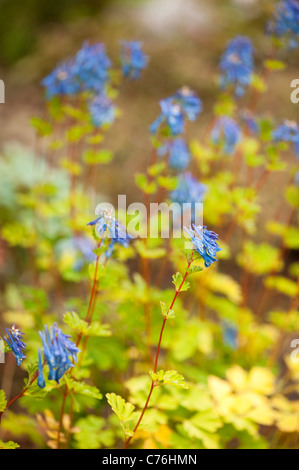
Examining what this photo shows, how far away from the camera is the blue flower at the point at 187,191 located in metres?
1.74

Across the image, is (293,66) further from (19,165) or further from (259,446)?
(259,446)

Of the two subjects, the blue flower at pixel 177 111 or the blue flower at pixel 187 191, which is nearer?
the blue flower at pixel 177 111

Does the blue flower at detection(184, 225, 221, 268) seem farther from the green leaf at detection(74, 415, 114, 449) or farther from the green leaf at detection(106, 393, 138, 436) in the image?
the green leaf at detection(74, 415, 114, 449)

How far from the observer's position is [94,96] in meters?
2.07

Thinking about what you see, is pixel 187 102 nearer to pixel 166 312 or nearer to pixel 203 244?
pixel 203 244

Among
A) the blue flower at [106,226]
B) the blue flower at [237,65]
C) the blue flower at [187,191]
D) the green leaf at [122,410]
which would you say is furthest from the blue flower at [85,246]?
the blue flower at [237,65]

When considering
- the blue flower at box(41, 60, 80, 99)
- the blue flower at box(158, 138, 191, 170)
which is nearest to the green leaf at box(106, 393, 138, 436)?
the blue flower at box(158, 138, 191, 170)

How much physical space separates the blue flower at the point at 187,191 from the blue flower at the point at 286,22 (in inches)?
32.3

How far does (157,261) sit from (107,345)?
1609mm

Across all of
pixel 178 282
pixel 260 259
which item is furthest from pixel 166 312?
pixel 260 259

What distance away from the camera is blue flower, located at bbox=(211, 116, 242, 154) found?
2.11 metres

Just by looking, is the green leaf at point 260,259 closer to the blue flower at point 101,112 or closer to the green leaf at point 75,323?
the blue flower at point 101,112

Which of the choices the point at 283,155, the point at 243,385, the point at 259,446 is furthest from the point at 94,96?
the point at 283,155

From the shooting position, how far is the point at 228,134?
2.12 meters
